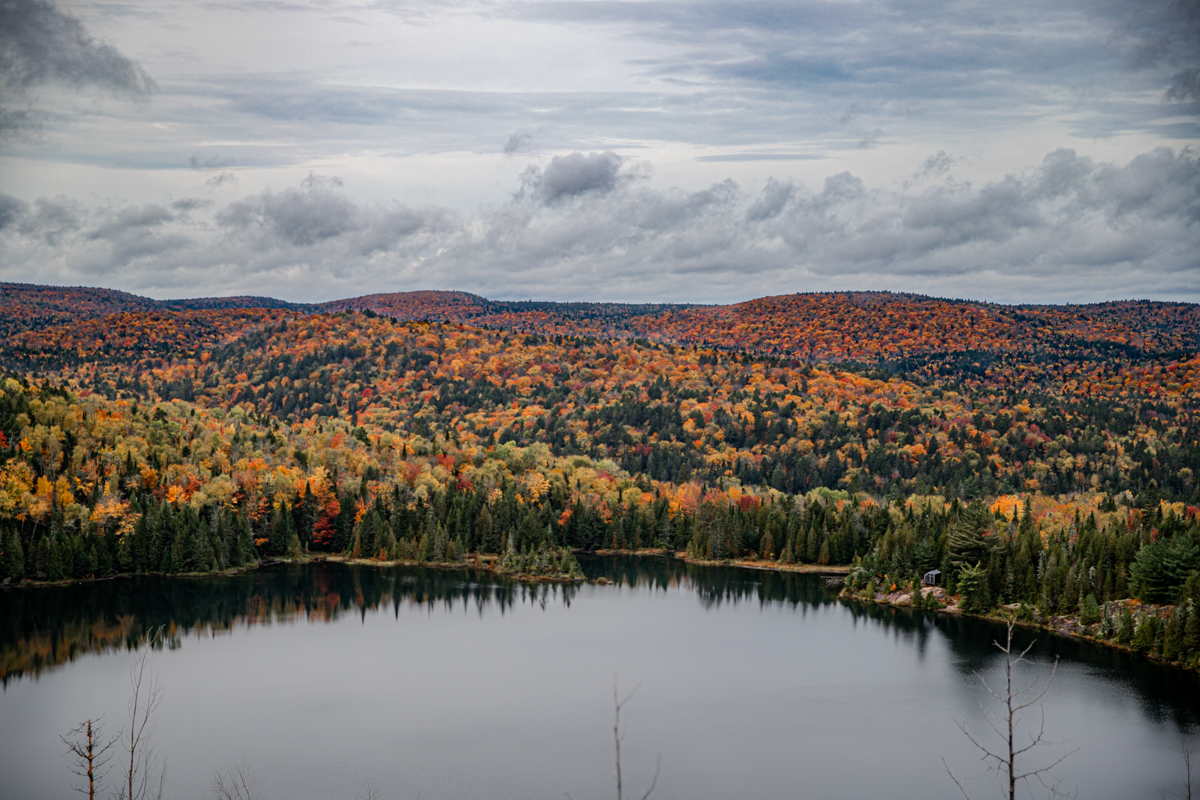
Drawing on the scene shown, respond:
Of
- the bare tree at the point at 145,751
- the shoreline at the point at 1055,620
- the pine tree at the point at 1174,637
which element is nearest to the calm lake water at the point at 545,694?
the bare tree at the point at 145,751

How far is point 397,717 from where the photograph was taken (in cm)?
5966

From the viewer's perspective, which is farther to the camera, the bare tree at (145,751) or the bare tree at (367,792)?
the bare tree at (367,792)

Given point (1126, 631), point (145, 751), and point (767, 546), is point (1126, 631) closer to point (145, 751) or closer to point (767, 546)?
point (767, 546)

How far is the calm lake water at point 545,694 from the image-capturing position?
166ft

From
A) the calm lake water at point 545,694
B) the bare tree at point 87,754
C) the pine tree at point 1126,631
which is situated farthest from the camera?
the pine tree at point 1126,631

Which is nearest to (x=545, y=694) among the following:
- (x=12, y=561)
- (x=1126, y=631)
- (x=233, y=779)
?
(x=233, y=779)

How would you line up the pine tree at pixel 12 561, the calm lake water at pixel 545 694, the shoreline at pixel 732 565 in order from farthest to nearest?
the pine tree at pixel 12 561 < the shoreline at pixel 732 565 < the calm lake water at pixel 545 694

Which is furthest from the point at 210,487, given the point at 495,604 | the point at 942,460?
the point at 942,460

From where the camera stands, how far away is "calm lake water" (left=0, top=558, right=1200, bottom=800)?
5072 centimetres

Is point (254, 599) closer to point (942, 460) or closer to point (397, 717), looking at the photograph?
point (397, 717)

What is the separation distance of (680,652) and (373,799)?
3896 centimetres

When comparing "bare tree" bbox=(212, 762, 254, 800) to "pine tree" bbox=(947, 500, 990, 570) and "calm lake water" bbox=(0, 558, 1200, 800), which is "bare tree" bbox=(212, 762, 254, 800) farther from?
"pine tree" bbox=(947, 500, 990, 570)

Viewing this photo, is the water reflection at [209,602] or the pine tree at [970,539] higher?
the pine tree at [970,539]

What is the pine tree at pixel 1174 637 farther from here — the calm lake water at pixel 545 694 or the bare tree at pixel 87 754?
the bare tree at pixel 87 754
